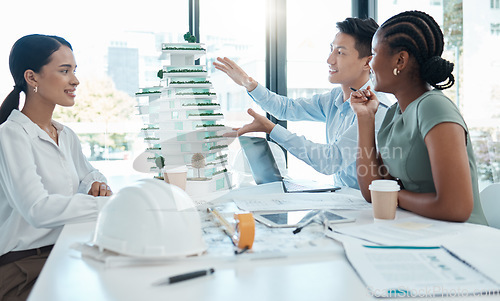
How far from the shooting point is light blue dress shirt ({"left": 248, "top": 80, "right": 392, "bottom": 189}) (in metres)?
1.95

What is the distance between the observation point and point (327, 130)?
2426mm

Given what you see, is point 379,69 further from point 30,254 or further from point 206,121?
point 30,254

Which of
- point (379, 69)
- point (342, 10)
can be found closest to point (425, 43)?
point (379, 69)

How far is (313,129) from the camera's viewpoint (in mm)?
3645

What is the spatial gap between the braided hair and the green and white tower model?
0.83 m

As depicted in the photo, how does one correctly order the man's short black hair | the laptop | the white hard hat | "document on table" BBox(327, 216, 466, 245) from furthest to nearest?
1. the man's short black hair
2. the laptop
3. "document on table" BBox(327, 216, 466, 245)
4. the white hard hat

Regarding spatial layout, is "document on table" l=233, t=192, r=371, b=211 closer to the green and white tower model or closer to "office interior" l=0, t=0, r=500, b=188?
the green and white tower model

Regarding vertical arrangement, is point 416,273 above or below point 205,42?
below

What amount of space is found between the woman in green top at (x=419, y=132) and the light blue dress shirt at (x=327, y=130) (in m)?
0.34

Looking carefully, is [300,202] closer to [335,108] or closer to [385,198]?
[385,198]

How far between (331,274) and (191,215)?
0.30m

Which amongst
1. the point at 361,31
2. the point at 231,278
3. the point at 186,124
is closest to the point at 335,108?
the point at 361,31

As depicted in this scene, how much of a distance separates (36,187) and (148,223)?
0.63m

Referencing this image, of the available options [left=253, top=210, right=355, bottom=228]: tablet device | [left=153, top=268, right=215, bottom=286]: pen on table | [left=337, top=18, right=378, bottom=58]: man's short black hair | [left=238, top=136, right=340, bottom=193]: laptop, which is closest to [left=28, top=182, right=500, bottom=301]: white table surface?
[left=153, top=268, right=215, bottom=286]: pen on table
